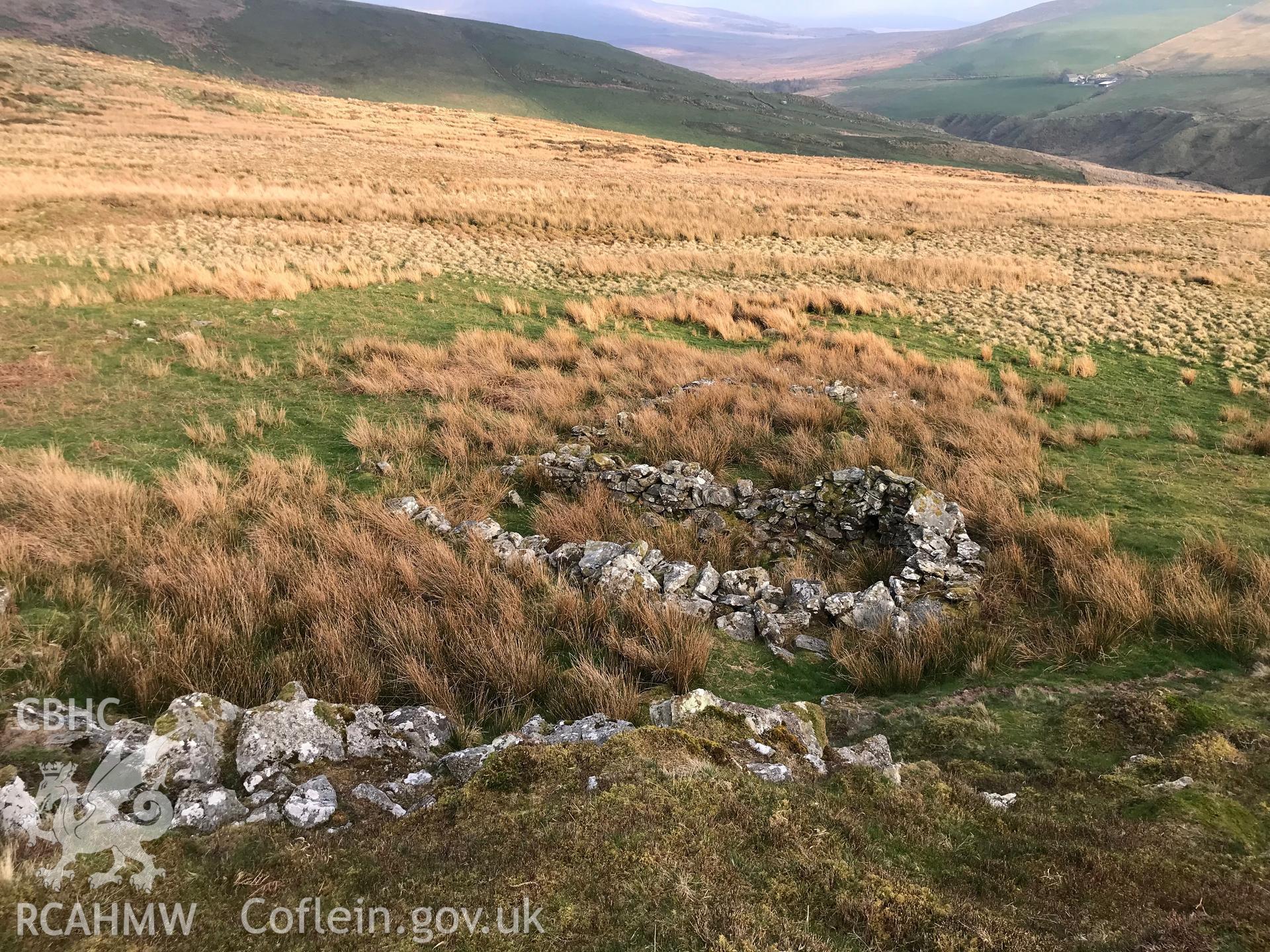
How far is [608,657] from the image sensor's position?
15.0ft

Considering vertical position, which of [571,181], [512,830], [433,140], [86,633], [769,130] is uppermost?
[769,130]

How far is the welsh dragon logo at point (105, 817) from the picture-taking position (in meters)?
2.16

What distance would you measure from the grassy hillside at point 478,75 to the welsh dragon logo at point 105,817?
321 feet

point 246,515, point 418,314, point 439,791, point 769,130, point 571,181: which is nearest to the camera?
point 439,791

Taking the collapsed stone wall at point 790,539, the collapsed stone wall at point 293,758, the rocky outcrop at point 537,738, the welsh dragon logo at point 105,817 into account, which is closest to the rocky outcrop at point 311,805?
the collapsed stone wall at point 293,758

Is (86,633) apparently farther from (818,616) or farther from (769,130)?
(769,130)

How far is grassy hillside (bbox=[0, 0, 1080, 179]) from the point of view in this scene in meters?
93.4

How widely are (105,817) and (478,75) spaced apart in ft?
478

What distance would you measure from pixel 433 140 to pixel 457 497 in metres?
53.4

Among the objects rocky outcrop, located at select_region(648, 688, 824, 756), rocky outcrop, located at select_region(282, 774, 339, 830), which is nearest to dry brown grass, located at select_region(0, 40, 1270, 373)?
rocky outcrop, located at select_region(648, 688, 824, 756)

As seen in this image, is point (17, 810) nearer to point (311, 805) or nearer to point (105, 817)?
point (105, 817)

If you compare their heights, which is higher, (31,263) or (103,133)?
(103,133)

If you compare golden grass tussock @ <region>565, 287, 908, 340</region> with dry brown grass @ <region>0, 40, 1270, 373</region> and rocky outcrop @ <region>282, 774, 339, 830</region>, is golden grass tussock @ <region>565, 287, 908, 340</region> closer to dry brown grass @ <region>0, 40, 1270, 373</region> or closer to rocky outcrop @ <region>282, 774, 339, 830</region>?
dry brown grass @ <region>0, 40, 1270, 373</region>

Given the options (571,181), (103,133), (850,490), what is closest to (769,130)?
(571,181)
